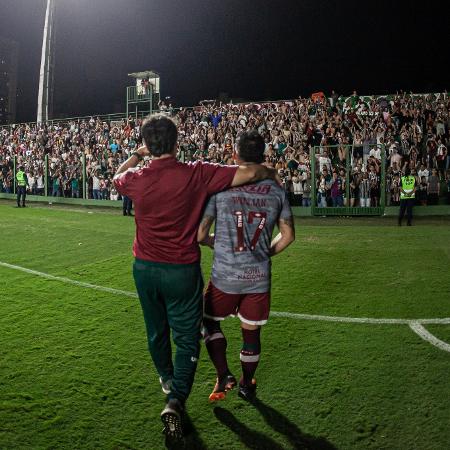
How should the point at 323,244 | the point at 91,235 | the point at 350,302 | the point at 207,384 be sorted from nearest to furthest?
the point at 207,384
the point at 350,302
the point at 323,244
the point at 91,235

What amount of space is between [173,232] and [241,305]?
859mm

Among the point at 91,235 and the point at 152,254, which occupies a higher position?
the point at 152,254

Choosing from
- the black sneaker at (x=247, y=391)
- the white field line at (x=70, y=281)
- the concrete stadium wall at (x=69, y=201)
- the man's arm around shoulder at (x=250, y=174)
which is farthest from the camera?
the concrete stadium wall at (x=69, y=201)

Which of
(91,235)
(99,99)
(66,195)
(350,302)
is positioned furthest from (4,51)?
(350,302)

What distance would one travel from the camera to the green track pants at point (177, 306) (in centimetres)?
326

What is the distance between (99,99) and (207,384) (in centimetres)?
5772

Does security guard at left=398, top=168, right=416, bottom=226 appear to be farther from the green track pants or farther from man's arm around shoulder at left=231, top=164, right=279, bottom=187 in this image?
the green track pants

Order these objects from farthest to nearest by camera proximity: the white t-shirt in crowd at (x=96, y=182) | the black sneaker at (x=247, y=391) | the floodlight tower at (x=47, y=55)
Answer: the floodlight tower at (x=47, y=55), the white t-shirt in crowd at (x=96, y=182), the black sneaker at (x=247, y=391)

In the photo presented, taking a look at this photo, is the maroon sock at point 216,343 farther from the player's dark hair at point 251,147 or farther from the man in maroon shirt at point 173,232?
the player's dark hair at point 251,147

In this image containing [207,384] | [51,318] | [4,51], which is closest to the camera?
[207,384]

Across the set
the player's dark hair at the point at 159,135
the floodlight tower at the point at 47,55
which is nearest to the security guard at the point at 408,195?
the player's dark hair at the point at 159,135

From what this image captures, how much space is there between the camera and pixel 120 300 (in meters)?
6.81

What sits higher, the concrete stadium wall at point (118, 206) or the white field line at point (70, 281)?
the concrete stadium wall at point (118, 206)

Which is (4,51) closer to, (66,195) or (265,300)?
(66,195)
